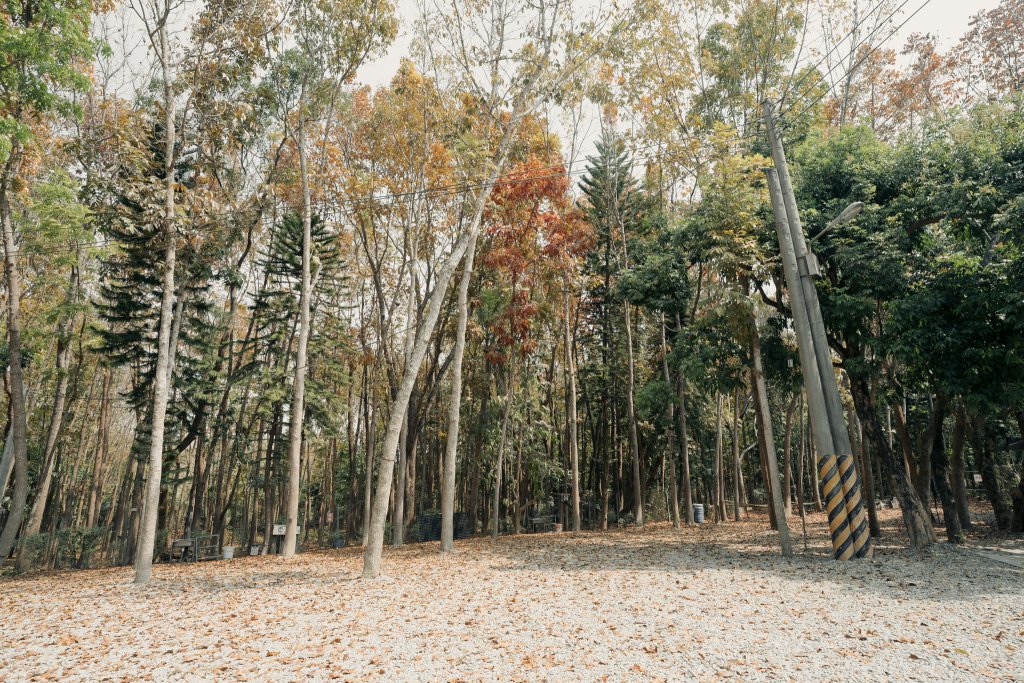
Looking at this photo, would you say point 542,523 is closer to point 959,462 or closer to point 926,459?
point 926,459

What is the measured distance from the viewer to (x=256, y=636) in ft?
16.8

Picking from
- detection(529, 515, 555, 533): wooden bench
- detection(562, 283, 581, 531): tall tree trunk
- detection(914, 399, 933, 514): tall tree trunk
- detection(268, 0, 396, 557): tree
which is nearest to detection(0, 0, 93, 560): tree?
detection(268, 0, 396, 557): tree

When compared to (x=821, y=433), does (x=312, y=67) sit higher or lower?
higher

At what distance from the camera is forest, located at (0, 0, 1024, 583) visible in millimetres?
8953

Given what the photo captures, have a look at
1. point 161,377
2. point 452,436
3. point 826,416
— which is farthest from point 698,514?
point 161,377

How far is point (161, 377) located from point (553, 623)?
7.63 meters

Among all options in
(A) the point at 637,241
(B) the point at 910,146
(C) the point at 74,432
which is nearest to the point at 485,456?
(A) the point at 637,241

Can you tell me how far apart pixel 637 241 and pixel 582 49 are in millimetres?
6866

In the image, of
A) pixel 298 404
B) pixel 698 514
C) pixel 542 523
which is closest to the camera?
pixel 298 404

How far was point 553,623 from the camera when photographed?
5273 millimetres

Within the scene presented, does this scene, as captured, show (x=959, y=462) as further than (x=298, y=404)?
No

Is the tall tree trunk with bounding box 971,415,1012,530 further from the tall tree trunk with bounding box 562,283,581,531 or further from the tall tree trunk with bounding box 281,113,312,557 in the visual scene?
the tall tree trunk with bounding box 281,113,312,557

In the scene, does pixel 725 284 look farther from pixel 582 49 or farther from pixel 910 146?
pixel 582 49

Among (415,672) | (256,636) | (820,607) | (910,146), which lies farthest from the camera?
(910,146)
